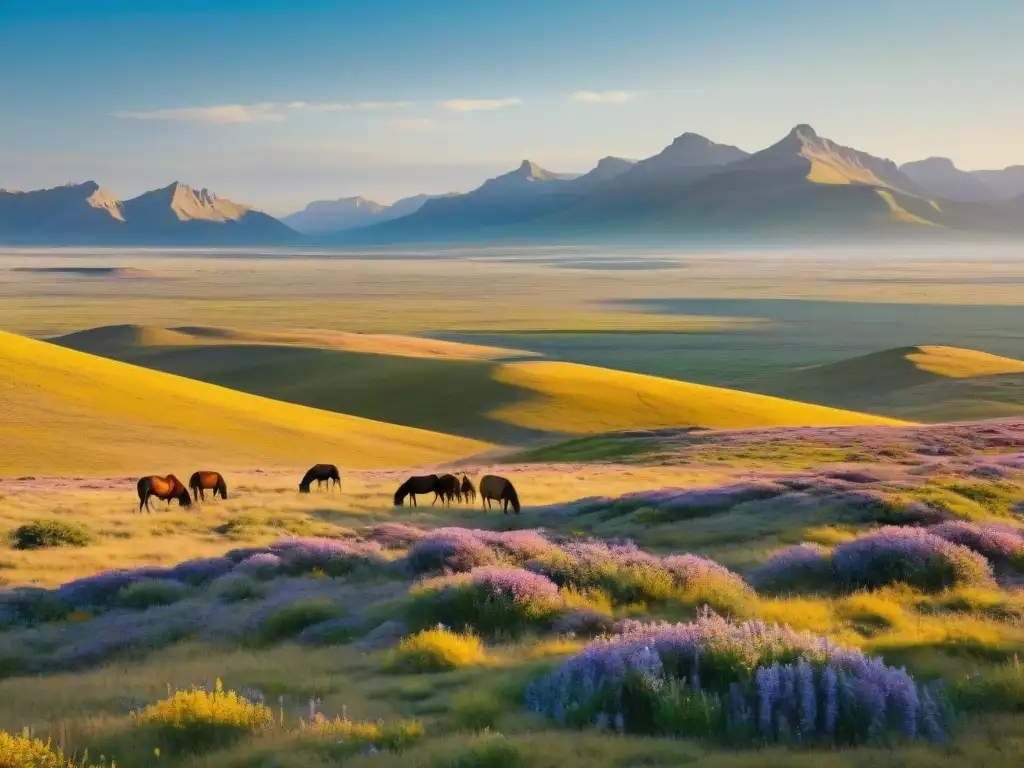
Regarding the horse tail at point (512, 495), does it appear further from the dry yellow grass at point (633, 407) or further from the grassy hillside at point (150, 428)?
the dry yellow grass at point (633, 407)

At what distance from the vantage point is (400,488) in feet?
89.0

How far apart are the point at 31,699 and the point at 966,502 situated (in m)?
21.7

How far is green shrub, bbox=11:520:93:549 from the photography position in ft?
65.4

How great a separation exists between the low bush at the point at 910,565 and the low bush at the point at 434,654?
7.49 m

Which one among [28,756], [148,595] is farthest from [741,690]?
[148,595]

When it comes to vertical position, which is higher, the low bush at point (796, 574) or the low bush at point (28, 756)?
the low bush at point (28, 756)

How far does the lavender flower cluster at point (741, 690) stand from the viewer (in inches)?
324

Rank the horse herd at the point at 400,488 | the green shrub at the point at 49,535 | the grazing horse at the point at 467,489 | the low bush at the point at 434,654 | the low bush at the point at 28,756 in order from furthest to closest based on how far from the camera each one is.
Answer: the grazing horse at the point at 467,489, the horse herd at the point at 400,488, the green shrub at the point at 49,535, the low bush at the point at 434,654, the low bush at the point at 28,756

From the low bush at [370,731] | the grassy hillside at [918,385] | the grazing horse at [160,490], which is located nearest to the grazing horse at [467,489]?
the grazing horse at [160,490]

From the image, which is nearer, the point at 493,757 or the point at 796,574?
the point at 493,757

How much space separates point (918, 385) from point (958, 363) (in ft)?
40.8

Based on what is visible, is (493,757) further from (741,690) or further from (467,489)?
(467,489)

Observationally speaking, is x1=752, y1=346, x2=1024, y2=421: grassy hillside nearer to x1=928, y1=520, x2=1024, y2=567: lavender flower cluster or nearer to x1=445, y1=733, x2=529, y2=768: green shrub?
x1=928, y1=520, x2=1024, y2=567: lavender flower cluster

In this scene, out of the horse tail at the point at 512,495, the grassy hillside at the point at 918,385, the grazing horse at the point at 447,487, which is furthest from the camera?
the grassy hillside at the point at 918,385
